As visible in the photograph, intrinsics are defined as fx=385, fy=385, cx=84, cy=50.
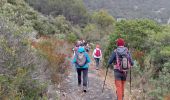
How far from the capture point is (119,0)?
96.8 m

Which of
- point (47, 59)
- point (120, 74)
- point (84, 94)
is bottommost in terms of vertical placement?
point (84, 94)

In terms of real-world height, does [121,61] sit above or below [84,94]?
above

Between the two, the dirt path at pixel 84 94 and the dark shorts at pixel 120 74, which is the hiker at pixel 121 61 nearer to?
the dark shorts at pixel 120 74

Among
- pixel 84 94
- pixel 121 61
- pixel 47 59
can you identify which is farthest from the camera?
pixel 84 94

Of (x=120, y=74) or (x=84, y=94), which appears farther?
(x=84, y=94)

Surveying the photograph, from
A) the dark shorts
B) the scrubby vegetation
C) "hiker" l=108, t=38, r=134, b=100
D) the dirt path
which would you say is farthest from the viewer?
the dirt path

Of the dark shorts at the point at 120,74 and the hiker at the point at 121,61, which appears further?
the dark shorts at the point at 120,74

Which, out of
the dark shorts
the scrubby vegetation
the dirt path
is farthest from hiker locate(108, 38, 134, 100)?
the dirt path

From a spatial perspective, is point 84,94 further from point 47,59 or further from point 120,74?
point 120,74

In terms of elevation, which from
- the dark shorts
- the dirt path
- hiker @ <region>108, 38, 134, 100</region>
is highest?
hiker @ <region>108, 38, 134, 100</region>

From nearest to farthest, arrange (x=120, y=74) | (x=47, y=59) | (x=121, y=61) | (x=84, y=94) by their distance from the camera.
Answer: (x=121, y=61), (x=120, y=74), (x=47, y=59), (x=84, y=94)

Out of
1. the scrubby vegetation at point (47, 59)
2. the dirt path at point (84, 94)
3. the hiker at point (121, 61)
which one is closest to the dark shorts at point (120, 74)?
the hiker at point (121, 61)

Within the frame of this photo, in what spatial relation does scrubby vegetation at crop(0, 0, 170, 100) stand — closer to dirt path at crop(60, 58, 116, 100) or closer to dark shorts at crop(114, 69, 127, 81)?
dirt path at crop(60, 58, 116, 100)

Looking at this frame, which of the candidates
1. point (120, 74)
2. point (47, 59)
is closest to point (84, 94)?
point (47, 59)
